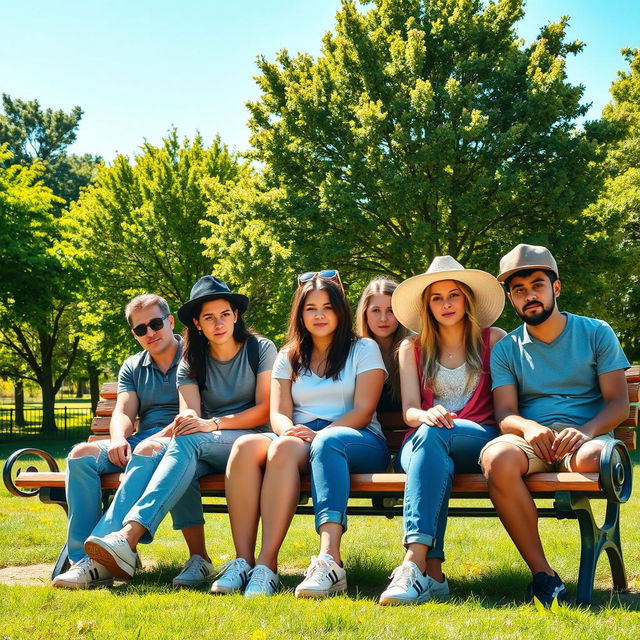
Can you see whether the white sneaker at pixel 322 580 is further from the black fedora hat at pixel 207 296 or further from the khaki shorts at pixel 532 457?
the black fedora hat at pixel 207 296

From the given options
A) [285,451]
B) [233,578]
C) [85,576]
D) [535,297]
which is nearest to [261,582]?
[233,578]

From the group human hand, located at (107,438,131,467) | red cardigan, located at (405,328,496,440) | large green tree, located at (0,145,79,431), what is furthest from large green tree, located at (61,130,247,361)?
red cardigan, located at (405,328,496,440)

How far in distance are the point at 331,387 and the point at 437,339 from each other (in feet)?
2.28

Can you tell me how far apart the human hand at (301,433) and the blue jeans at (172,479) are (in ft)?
1.50

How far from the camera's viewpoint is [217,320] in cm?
493

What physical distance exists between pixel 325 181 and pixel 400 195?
5.77 ft

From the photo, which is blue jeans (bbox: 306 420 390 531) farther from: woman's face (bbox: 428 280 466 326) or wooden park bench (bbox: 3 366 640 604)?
woman's face (bbox: 428 280 466 326)

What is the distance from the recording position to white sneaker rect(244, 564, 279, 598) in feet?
12.5

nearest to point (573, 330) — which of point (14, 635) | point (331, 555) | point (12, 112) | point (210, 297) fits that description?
point (331, 555)

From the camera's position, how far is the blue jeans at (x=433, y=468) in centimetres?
Result: 383

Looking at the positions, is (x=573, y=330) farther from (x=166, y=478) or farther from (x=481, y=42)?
(x=481, y=42)

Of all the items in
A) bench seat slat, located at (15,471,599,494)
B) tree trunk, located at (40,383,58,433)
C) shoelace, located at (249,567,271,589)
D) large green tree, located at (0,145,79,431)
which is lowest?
tree trunk, located at (40,383,58,433)

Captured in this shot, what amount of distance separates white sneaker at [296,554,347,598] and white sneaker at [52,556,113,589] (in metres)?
1.17

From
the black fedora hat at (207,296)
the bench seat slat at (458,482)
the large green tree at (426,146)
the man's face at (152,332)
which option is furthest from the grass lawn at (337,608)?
the large green tree at (426,146)
